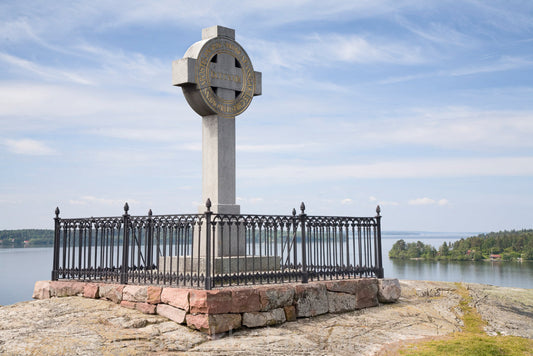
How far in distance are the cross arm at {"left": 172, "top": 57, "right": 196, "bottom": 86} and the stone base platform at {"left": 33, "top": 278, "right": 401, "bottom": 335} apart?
4.13 metres

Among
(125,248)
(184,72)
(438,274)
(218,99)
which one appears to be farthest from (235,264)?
(438,274)

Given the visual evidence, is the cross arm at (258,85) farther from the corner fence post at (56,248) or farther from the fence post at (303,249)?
the corner fence post at (56,248)

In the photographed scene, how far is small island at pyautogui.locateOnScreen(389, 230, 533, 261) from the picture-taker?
62781 millimetres

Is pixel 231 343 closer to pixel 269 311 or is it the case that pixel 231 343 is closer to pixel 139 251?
pixel 269 311

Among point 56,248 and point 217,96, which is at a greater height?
point 217,96

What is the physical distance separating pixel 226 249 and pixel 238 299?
205 centimetres

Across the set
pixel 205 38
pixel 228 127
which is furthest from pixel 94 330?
pixel 205 38

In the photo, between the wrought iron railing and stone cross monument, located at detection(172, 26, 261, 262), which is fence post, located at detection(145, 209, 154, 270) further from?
stone cross monument, located at detection(172, 26, 261, 262)

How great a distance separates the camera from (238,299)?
26.3 ft

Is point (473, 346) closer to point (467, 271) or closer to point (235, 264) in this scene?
point (235, 264)

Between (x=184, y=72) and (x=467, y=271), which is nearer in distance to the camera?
(x=184, y=72)

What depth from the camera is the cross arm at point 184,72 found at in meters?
10.1

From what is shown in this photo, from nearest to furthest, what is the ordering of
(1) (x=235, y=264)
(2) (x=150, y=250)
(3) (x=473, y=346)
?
(3) (x=473, y=346)
(1) (x=235, y=264)
(2) (x=150, y=250)

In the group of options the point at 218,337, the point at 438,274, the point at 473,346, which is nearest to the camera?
the point at 473,346
